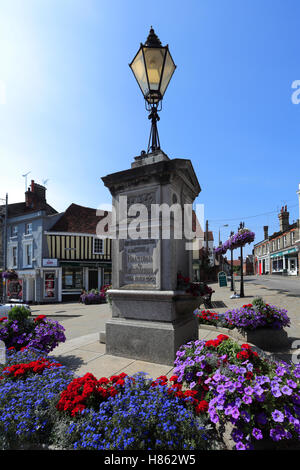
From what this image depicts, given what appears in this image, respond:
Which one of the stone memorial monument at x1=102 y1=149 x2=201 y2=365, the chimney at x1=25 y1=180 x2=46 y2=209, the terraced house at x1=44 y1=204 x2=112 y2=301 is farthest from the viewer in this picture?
the chimney at x1=25 y1=180 x2=46 y2=209

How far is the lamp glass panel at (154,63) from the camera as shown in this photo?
357cm

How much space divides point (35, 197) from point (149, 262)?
25405 millimetres

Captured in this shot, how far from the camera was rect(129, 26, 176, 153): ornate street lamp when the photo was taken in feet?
11.7

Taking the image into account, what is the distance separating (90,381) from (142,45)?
4633mm

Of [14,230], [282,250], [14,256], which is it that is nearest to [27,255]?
[14,256]

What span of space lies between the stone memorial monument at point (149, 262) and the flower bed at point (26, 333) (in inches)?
38.0

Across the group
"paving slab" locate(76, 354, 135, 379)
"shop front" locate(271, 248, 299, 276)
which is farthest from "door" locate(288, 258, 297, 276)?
"paving slab" locate(76, 354, 135, 379)

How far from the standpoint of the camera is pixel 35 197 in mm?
25172

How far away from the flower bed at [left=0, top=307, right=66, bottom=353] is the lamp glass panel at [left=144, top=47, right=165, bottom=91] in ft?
14.6

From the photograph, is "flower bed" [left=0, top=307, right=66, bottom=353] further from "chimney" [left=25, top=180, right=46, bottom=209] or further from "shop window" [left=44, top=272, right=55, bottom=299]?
"chimney" [left=25, top=180, right=46, bottom=209]

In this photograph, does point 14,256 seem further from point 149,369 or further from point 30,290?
point 149,369

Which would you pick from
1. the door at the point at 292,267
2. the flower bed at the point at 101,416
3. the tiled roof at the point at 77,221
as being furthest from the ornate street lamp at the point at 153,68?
the door at the point at 292,267

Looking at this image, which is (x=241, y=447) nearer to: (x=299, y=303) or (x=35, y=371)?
(x=35, y=371)

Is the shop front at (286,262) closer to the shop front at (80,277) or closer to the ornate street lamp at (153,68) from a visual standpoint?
the shop front at (80,277)
